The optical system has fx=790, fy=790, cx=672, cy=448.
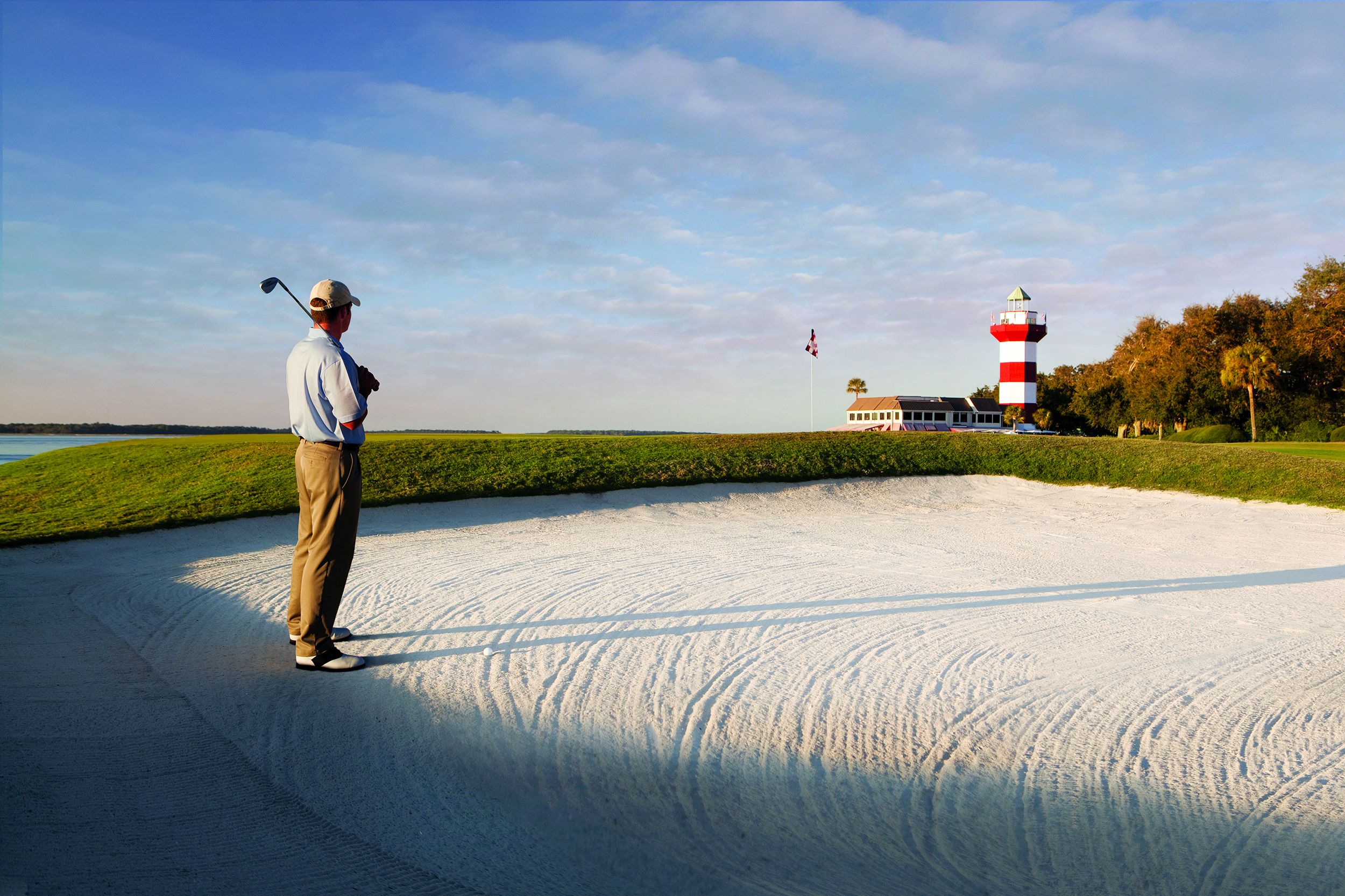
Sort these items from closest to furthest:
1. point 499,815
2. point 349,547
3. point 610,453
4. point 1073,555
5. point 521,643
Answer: point 499,815 < point 349,547 < point 521,643 < point 1073,555 < point 610,453

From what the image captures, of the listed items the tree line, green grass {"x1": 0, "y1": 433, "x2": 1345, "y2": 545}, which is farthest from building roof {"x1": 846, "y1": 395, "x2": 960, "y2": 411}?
green grass {"x1": 0, "y1": 433, "x2": 1345, "y2": 545}

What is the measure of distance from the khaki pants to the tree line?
46920 millimetres

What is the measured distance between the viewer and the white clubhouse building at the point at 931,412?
216 ft

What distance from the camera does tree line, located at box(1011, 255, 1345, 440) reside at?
39.8m

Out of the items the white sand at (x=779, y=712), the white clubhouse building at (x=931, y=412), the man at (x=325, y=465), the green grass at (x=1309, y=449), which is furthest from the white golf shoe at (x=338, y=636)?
the white clubhouse building at (x=931, y=412)

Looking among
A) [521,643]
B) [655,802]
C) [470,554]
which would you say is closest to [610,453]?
[470,554]

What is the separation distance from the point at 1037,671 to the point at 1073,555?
5.08 m

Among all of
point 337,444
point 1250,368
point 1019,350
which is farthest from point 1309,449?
point 337,444

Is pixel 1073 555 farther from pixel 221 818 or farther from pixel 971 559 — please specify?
pixel 221 818

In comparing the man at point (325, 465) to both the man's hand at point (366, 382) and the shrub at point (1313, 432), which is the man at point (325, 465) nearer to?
the man's hand at point (366, 382)

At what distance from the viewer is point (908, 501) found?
13703 millimetres

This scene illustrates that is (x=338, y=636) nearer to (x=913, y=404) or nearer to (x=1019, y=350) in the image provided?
(x=1019, y=350)

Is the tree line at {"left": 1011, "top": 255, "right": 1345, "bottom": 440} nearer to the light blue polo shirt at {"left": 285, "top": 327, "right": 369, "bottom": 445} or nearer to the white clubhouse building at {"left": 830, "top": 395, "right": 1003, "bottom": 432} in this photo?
the white clubhouse building at {"left": 830, "top": 395, "right": 1003, "bottom": 432}

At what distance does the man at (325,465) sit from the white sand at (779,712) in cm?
23
